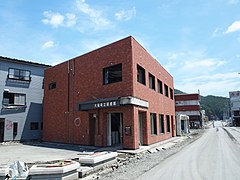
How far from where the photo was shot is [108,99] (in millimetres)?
16125

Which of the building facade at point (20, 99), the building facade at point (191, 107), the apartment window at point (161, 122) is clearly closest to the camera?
the apartment window at point (161, 122)

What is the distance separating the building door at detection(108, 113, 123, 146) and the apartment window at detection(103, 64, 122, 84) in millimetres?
2896

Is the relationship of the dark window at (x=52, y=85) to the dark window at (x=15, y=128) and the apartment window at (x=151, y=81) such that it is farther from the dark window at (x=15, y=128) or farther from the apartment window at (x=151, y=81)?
the apartment window at (x=151, y=81)

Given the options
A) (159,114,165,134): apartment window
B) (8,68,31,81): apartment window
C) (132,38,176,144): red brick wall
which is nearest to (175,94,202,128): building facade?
(132,38,176,144): red brick wall

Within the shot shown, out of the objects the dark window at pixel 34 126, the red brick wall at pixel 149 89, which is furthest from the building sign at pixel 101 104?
the dark window at pixel 34 126

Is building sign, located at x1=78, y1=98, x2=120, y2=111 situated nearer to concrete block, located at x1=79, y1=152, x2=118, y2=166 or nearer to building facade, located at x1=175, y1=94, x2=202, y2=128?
concrete block, located at x1=79, y1=152, x2=118, y2=166

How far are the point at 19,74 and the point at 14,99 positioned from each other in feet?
10.8

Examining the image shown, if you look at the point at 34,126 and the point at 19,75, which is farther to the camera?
the point at 34,126

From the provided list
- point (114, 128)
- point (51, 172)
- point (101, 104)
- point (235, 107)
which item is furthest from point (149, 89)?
point (235, 107)

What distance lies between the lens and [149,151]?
15.4 m

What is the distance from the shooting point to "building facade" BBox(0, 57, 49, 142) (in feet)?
85.5

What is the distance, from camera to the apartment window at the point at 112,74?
18141mm

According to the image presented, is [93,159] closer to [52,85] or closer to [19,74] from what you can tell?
[52,85]

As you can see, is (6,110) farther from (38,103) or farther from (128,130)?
(128,130)
